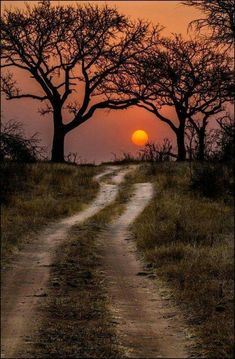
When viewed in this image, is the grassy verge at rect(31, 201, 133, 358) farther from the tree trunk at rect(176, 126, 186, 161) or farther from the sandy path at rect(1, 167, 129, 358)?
the tree trunk at rect(176, 126, 186, 161)

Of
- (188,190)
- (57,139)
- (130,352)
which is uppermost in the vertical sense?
(57,139)

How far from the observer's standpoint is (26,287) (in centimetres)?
1175

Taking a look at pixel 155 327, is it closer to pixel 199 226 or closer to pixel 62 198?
pixel 199 226

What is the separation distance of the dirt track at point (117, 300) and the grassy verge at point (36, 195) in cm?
66

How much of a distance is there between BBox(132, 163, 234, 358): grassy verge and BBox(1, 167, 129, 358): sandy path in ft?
7.95

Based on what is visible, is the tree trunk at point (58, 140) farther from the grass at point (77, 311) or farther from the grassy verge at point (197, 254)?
the grass at point (77, 311)

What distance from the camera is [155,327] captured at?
9.55 m

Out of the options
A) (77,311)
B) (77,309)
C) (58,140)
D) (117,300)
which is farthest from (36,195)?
(58,140)

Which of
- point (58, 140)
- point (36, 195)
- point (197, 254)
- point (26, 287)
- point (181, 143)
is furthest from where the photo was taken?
point (181, 143)

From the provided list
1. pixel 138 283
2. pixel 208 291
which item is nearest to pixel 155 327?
pixel 208 291

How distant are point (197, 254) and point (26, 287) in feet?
14.1

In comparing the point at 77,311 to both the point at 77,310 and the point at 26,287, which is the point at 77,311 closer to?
the point at 77,310

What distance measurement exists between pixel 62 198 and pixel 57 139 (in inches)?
661

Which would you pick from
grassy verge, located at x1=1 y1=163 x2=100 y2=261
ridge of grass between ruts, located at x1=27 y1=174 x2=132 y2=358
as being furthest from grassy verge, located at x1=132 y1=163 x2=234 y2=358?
grassy verge, located at x1=1 y1=163 x2=100 y2=261
